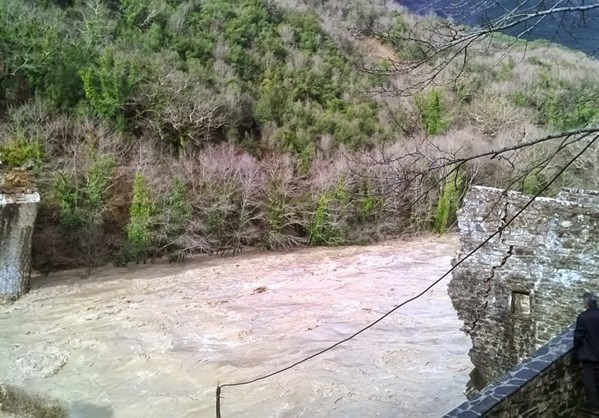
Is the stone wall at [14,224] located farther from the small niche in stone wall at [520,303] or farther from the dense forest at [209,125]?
the small niche in stone wall at [520,303]

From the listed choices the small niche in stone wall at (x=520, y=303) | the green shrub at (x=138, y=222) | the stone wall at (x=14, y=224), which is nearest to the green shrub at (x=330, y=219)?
the green shrub at (x=138, y=222)

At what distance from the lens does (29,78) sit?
23.0 meters

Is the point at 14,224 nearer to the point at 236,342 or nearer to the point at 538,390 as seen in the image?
the point at 236,342

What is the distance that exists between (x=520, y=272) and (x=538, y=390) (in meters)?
2.31

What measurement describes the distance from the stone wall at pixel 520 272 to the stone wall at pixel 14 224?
11.7 meters

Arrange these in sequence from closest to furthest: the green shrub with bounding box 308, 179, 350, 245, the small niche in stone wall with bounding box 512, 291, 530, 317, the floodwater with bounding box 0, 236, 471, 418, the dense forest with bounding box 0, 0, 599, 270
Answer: the small niche in stone wall with bounding box 512, 291, 530, 317 < the floodwater with bounding box 0, 236, 471, 418 < the dense forest with bounding box 0, 0, 599, 270 < the green shrub with bounding box 308, 179, 350, 245

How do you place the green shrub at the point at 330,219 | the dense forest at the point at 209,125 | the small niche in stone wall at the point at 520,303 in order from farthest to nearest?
the green shrub at the point at 330,219 < the dense forest at the point at 209,125 < the small niche in stone wall at the point at 520,303

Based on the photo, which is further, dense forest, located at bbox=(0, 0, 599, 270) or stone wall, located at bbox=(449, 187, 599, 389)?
dense forest, located at bbox=(0, 0, 599, 270)

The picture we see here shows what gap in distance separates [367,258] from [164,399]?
1184cm

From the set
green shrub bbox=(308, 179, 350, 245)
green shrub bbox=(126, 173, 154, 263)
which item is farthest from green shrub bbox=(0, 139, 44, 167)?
green shrub bbox=(308, 179, 350, 245)

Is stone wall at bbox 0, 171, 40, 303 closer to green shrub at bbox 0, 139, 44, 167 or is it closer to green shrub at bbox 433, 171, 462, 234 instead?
green shrub at bbox 0, 139, 44, 167

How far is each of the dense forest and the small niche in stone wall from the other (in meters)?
6.00

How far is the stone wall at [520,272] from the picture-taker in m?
6.26

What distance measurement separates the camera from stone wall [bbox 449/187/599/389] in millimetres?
6262
